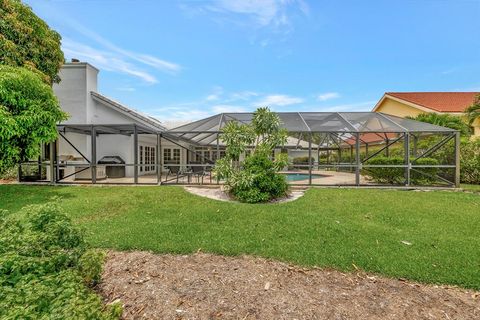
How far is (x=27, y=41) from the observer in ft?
31.1

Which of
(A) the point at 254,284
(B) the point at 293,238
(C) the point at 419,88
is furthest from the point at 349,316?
(C) the point at 419,88

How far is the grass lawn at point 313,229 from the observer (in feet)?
12.9

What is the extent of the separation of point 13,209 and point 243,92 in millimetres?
16882

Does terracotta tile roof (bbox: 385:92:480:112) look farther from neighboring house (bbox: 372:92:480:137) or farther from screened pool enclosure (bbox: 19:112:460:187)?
screened pool enclosure (bbox: 19:112:460:187)

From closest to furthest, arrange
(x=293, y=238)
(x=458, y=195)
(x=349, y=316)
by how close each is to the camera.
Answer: (x=349, y=316) < (x=293, y=238) < (x=458, y=195)

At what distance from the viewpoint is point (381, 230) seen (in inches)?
207

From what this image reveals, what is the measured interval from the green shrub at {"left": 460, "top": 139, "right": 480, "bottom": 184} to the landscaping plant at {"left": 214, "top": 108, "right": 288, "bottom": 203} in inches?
422

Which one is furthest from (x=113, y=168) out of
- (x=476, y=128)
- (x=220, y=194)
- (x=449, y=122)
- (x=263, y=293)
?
(x=476, y=128)

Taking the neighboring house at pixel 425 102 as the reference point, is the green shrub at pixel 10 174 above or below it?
below

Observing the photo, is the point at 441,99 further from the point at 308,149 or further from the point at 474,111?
the point at 308,149

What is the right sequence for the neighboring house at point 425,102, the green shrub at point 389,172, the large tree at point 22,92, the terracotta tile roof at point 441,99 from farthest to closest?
the terracotta tile roof at point 441,99
the neighboring house at point 425,102
the green shrub at point 389,172
the large tree at point 22,92

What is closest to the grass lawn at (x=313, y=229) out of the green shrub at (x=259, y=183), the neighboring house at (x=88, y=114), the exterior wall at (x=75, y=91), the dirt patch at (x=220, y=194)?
the dirt patch at (x=220, y=194)

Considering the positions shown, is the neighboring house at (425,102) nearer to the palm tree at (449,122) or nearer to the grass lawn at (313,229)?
the palm tree at (449,122)

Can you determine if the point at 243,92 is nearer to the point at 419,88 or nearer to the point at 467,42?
the point at 467,42
